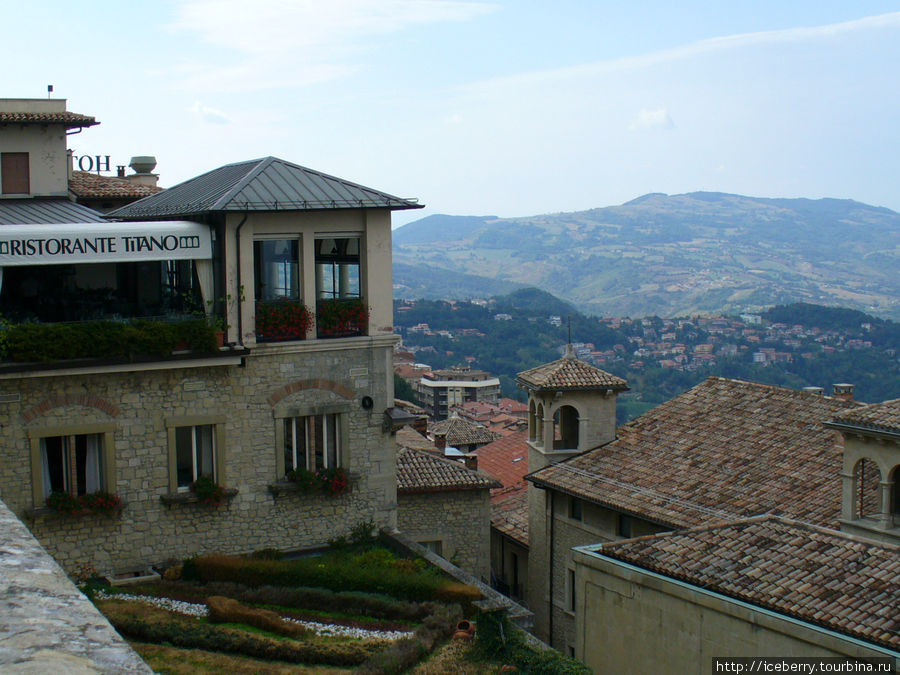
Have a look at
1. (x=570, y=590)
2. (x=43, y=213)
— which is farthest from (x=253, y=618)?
(x=570, y=590)

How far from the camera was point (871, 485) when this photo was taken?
24375 millimetres

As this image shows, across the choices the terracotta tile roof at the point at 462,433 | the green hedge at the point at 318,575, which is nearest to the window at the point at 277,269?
the green hedge at the point at 318,575

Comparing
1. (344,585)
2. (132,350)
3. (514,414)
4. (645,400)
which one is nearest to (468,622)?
(344,585)

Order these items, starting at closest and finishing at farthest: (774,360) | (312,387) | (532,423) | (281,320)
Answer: (281,320) < (312,387) < (532,423) < (774,360)

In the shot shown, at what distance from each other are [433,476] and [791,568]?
1416 centimetres

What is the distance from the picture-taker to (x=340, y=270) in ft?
79.7

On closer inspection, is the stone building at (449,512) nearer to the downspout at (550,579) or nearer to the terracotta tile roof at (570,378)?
the downspout at (550,579)

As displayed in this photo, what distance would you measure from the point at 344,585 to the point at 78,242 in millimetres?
9202

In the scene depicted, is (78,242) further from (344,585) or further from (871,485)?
(871,485)

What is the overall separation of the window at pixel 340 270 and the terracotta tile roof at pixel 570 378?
35.3 feet

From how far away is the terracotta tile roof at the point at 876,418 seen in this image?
2247 centimetres

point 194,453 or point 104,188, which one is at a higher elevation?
point 104,188

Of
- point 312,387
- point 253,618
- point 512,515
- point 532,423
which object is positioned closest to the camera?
point 253,618

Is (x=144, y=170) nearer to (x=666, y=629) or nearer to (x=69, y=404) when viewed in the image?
(x=69, y=404)
